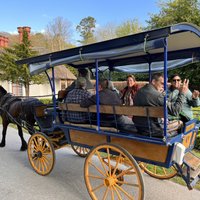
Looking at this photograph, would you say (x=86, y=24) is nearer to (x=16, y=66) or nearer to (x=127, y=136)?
(x=16, y=66)

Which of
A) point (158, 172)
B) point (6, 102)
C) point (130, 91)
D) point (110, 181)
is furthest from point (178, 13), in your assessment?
point (110, 181)

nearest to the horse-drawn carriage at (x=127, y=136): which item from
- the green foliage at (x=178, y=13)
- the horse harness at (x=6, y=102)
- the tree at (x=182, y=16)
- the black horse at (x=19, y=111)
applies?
the black horse at (x=19, y=111)

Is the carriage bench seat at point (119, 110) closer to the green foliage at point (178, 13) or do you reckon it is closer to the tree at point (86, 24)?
the green foliage at point (178, 13)

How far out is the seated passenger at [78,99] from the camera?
384cm

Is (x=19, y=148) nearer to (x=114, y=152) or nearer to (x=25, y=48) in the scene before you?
(x=114, y=152)

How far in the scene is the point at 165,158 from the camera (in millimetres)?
2857

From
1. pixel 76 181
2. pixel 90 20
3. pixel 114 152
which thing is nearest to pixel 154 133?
pixel 114 152

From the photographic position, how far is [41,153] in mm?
4426

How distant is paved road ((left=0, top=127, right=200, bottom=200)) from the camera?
358 centimetres

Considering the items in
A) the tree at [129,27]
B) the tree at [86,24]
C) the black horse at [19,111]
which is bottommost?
the black horse at [19,111]

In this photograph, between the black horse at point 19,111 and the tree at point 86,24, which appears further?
the tree at point 86,24

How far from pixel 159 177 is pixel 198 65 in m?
11.5

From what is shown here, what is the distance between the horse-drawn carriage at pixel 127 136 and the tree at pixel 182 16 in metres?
10.6

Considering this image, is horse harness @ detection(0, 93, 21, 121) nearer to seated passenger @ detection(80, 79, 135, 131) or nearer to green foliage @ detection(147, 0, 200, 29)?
seated passenger @ detection(80, 79, 135, 131)
